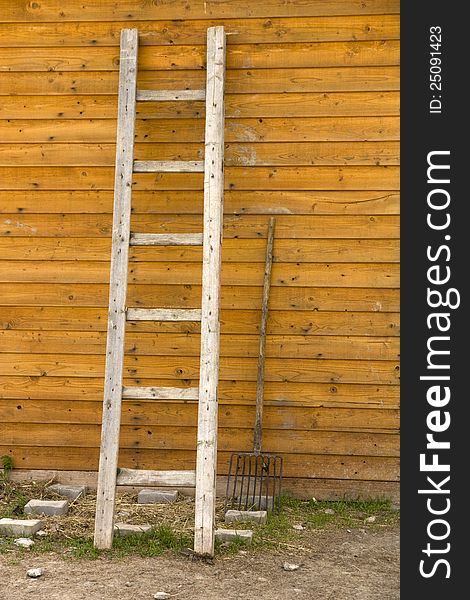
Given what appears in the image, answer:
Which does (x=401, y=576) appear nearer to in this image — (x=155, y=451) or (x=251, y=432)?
(x=251, y=432)

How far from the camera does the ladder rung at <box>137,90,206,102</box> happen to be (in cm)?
555

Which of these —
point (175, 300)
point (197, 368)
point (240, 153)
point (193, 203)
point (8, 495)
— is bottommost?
point (8, 495)

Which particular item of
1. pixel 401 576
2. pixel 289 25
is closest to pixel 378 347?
pixel 401 576

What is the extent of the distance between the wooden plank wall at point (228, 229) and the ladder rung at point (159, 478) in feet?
3.23

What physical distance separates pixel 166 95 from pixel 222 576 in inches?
116

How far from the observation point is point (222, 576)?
469 centimetres

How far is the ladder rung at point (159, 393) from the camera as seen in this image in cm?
517

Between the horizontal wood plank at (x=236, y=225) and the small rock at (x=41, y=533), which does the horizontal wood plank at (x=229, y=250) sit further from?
the small rock at (x=41, y=533)

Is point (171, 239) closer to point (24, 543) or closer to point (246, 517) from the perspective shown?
point (246, 517)

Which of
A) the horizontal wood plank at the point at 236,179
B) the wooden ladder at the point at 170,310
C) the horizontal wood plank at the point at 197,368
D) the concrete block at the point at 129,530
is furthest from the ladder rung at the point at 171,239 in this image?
the concrete block at the point at 129,530

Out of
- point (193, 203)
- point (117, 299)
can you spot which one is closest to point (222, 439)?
point (117, 299)

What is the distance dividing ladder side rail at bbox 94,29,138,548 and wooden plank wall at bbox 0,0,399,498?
567 mm

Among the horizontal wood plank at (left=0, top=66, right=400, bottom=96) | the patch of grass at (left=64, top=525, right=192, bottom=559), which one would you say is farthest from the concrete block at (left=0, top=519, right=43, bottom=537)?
the horizontal wood plank at (left=0, top=66, right=400, bottom=96)

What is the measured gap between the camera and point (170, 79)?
20.1ft
